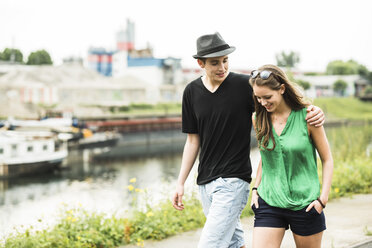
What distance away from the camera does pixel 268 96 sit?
7.28ft

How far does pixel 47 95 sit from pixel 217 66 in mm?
58251

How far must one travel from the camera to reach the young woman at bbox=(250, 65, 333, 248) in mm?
2195

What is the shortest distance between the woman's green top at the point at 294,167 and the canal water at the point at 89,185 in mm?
7740

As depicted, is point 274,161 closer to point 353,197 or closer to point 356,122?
point 353,197

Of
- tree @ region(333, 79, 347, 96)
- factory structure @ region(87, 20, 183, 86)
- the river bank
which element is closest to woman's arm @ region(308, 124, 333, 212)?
the river bank

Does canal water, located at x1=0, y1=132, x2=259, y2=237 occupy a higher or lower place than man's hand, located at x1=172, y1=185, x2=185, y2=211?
lower

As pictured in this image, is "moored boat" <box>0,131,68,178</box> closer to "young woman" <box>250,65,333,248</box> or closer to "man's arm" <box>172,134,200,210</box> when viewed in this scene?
"man's arm" <box>172,134,200,210</box>

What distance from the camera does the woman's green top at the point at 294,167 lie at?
7.20 ft

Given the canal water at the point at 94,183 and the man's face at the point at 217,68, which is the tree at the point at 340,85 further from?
the man's face at the point at 217,68

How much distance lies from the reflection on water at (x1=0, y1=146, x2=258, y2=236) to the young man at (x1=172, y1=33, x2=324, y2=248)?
8.83 m

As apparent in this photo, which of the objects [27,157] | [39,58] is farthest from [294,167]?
[39,58]

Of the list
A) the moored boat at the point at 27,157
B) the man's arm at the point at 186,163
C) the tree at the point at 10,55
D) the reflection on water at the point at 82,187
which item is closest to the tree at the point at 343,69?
the tree at the point at 10,55

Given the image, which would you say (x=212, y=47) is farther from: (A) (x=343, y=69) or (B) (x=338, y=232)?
(A) (x=343, y=69)

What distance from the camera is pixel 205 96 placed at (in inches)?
102
